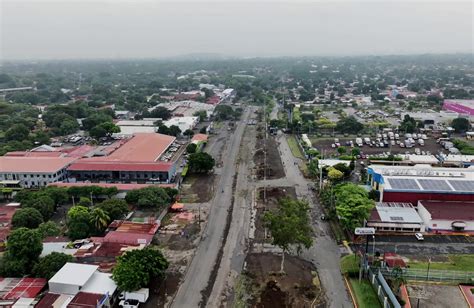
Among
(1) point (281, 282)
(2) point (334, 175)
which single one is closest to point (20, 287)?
(1) point (281, 282)

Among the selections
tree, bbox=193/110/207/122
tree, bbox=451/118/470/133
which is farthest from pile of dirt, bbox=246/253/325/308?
tree, bbox=193/110/207/122

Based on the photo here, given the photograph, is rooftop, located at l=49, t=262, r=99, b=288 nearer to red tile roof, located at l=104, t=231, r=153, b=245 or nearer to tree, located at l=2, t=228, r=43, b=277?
tree, located at l=2, t=228, r=43, b=277

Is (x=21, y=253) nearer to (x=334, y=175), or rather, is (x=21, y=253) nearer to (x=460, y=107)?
(x=334, y=175)

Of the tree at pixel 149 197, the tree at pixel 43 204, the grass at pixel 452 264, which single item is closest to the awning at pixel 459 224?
the grass at pixel 452 264

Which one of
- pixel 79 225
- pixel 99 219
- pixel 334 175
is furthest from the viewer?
pixel 334 175

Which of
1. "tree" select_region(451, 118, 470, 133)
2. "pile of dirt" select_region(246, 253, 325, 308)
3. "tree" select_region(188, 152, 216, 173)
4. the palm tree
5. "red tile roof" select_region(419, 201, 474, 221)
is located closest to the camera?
"pile of dirt" select_region(246, 253, 325, 308)

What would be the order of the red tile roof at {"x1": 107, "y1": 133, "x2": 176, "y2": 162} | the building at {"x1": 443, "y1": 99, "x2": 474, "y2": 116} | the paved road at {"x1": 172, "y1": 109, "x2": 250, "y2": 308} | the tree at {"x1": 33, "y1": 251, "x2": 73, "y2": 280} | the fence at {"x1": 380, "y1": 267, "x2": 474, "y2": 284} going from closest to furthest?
the paved road at {"x1": 172, "y1": 109, "x2": 250, "y2": 308} → the tree at {"x1": 33, "y1": 251, "x2": 73, "y2": 280} → the fence at {"x1": 380, "y1": 267, "x2": 474, "y2": 284} → the red tile roof at {"x1": 107, "y1": 133, "x2": 176, "y2": 162} → the building at {"x1": 443, "y1": 99, "x2": 474, "y2": 116}
